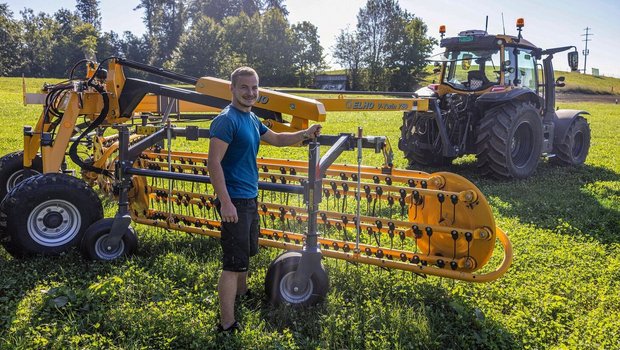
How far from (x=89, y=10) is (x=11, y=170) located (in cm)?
9503

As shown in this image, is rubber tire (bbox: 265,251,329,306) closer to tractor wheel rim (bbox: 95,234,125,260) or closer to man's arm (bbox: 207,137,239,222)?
man's arm (bbox: 207,137,239,222)

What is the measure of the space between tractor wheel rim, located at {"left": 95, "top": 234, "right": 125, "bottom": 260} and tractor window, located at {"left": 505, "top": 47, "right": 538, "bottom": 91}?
7.03 m

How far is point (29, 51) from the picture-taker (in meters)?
64.9

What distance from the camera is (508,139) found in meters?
8.68

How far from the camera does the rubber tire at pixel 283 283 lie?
413cm

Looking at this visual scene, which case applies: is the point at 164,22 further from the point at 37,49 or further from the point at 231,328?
the point at 231,328

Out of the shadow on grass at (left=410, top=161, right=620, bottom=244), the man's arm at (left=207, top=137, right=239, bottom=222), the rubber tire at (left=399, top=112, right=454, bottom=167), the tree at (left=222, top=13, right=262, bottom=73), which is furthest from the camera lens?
the tree at (left=222, top=13, right=262, bottom=73)

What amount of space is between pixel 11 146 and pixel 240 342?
10166 millimetres

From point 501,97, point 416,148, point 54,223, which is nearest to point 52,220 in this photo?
point 54,223

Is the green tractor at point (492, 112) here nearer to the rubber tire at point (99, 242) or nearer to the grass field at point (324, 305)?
the grass field at point (324, 305)

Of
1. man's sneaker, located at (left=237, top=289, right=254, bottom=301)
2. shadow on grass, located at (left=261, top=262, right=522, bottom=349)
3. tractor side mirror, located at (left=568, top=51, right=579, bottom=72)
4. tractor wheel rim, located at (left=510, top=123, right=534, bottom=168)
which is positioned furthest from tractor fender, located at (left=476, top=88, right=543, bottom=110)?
man's sneaker, located at (left=237, top=289, right=254, bottom=301)

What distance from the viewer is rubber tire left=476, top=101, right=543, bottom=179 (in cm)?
868

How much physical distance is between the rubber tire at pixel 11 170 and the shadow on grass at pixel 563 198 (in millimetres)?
5754

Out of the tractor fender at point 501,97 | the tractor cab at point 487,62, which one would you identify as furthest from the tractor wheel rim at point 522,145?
the tractor cab at point 487,62
